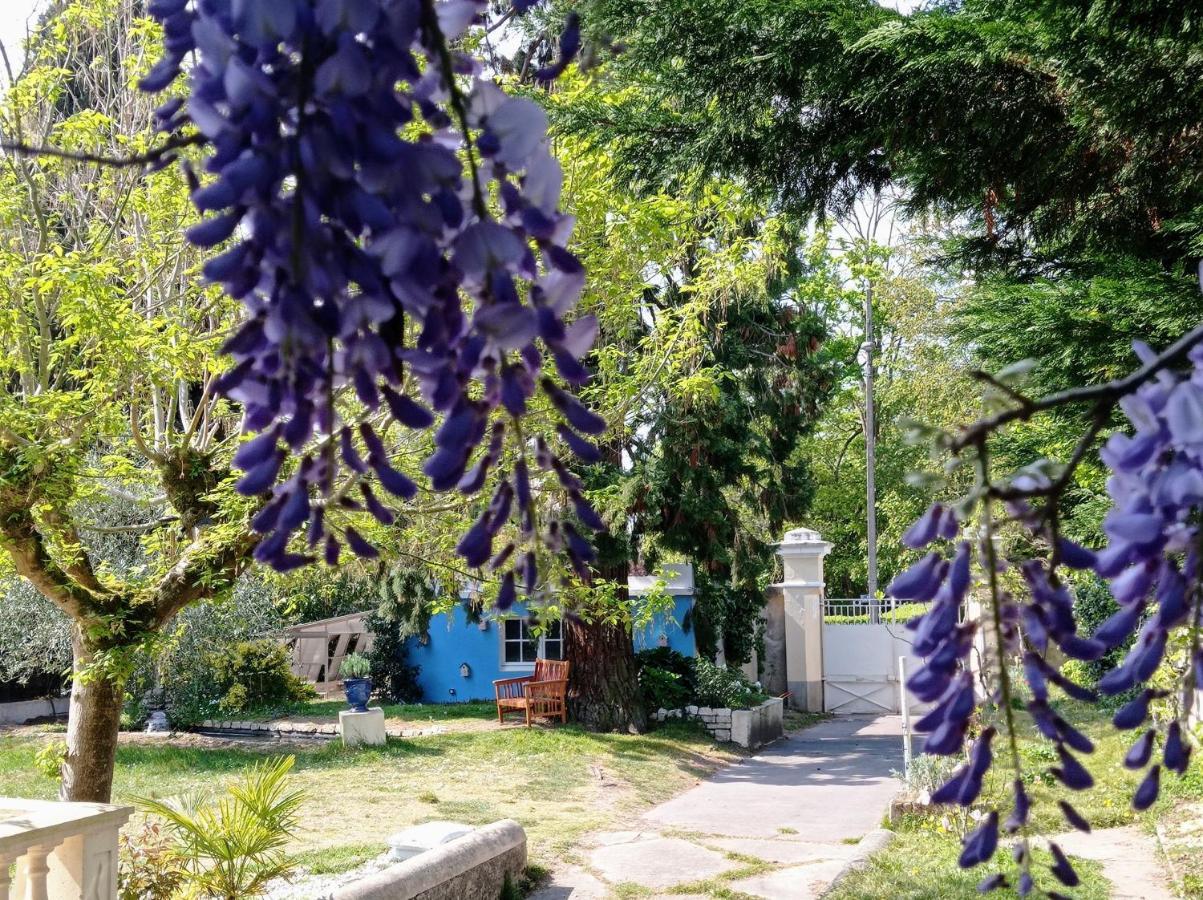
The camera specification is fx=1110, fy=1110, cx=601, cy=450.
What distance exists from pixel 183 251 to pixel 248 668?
1030 centimetres

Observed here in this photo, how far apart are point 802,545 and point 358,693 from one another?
7.93 metres

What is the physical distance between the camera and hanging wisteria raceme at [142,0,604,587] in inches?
33.3

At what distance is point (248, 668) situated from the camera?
51.5 ft

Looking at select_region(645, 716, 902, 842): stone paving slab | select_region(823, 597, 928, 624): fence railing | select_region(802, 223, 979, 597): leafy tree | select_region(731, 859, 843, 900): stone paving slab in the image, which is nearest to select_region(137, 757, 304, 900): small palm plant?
select_region(731, 859, 843, 900): stone paving slab

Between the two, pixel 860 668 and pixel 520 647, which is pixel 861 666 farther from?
pixel 520 647

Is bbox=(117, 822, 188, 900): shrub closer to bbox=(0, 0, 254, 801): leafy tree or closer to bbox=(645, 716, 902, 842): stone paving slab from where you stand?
bbox=(0, 0, 254, 801): leafy tree

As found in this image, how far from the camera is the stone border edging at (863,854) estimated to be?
6.72 m

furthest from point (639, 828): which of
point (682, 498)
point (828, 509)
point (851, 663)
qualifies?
point (828, 509)

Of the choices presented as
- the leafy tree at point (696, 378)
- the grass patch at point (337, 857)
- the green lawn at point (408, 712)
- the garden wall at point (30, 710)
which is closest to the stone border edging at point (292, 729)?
the green lawn at point (408, 712)

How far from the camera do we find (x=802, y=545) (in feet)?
59.2

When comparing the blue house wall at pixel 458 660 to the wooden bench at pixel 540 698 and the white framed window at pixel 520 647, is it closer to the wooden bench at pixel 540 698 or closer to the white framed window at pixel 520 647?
the white framed window at pixel 520 647

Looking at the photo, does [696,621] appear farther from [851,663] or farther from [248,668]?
[248,668]

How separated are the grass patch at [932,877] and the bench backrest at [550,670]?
8.02 meters

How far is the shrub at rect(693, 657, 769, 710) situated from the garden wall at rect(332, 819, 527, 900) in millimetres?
7643
